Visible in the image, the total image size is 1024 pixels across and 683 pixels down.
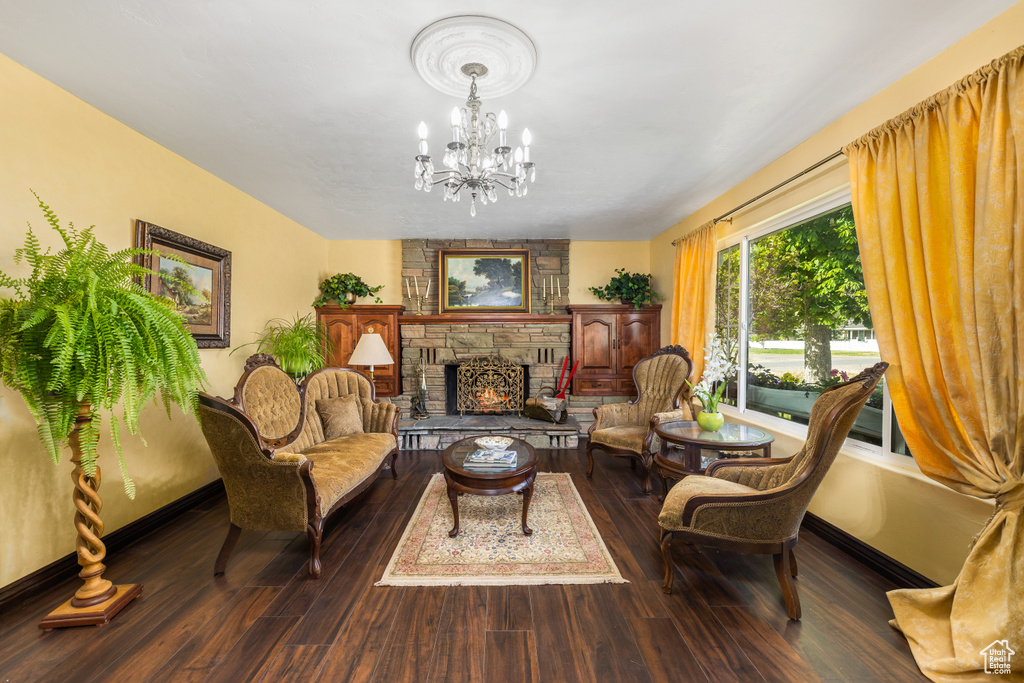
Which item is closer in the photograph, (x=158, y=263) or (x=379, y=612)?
(x=379, y=612)

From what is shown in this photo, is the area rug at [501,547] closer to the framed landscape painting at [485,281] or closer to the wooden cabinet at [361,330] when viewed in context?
the wooden cabinet at [361,330]

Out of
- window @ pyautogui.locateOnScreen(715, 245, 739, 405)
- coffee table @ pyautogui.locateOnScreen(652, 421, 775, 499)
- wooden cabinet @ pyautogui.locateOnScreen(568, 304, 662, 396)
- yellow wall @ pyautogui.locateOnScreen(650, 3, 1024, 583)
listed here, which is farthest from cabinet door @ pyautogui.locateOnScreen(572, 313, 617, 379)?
yellow wall @ pyautogui.locateOnScreen(650, 3, 1024, 583)

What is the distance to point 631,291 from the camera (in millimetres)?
5086

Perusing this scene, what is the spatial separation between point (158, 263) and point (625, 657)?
369 centimetres

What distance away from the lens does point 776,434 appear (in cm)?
302

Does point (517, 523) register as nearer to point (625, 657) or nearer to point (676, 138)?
point (625, 657)

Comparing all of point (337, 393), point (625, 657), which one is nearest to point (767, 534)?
point (625, 657)

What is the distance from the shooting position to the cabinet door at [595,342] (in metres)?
5.17

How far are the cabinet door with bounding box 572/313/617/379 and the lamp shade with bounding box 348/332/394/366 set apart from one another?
8.04 ft

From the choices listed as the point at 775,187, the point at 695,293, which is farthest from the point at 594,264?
the point at 775,187

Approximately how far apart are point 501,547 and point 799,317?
2781 mm

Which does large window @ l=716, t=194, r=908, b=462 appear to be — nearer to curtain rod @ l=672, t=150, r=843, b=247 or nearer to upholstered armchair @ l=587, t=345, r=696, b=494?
curtain rod @ l=672, t=150, r=843, b=247

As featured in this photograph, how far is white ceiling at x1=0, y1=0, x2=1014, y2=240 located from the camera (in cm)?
162

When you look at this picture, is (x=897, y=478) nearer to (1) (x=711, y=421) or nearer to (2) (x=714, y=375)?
(1) (x=711, y=421)
